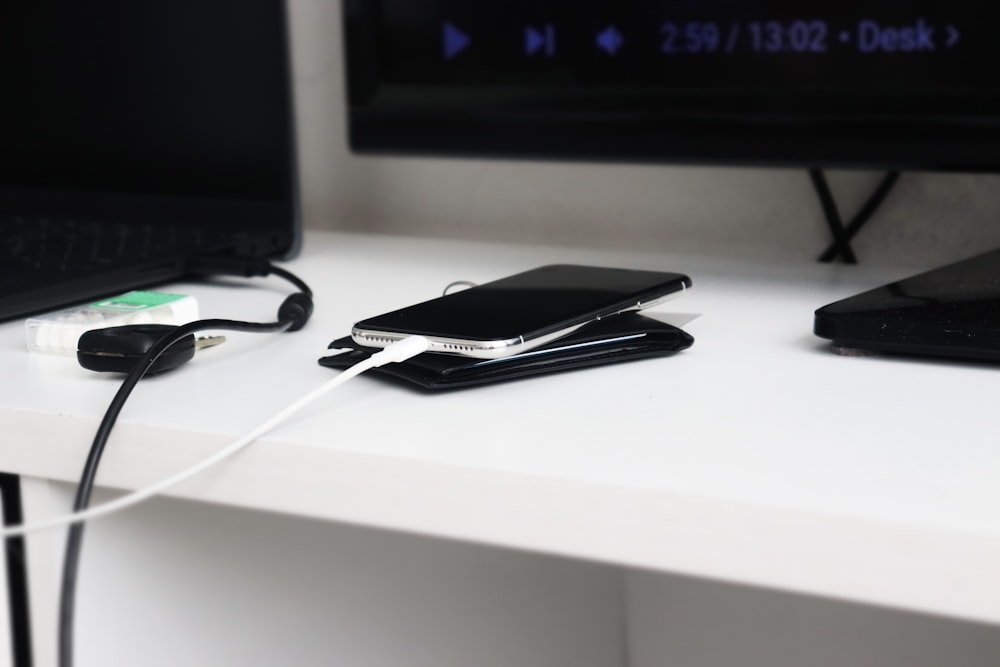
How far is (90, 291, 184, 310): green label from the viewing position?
54 cm

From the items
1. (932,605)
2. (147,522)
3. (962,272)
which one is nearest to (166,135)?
(147,522)

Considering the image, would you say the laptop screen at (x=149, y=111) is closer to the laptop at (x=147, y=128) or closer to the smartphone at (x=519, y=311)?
the laptop at (x=147, y=128)

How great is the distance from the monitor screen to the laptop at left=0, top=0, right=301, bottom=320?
0.30ft

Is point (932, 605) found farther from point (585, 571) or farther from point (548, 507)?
point (585, 571)

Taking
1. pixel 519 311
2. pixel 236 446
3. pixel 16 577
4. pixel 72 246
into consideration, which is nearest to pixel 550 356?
pixel 519 311

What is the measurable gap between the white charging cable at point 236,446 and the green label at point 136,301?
0.15 meters

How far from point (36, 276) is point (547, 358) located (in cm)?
33

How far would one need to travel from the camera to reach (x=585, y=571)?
844 millimetres

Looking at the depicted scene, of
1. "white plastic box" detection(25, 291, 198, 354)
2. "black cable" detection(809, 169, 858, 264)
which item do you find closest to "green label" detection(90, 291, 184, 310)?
"white plastic box" detection(25, 291, 198, 354)

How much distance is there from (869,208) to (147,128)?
0.55 meters

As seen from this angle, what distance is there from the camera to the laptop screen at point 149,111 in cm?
79

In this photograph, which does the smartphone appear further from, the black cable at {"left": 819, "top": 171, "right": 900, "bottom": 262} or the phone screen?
the black cable at {"left": 819, "top": 171, "right": 900, "bottom": 262}

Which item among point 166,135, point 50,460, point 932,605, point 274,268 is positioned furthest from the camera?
point 166,135

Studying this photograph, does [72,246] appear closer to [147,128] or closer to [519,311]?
[147,128]
